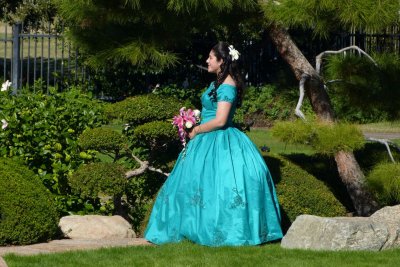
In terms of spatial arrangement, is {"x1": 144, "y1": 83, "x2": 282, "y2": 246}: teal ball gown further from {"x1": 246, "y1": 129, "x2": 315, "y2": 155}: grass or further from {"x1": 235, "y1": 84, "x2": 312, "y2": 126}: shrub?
{"x1": 235, "y1": 84, "x2": 312, "y2": 126}: shrub

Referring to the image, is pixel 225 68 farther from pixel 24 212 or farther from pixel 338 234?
pixel 24 212

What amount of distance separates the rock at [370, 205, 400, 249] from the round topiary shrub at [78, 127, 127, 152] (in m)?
2.27

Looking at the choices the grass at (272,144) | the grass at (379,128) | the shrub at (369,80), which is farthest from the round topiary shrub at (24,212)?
the grass at (379,128)

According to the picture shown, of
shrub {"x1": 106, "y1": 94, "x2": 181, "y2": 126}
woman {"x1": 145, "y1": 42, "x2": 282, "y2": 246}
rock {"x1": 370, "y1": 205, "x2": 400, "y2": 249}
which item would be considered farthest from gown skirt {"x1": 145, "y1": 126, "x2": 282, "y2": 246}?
shrub {"x1": 106, "y1": 94, "x2": 181, "y2": 126}

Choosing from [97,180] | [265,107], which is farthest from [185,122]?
[265,107]

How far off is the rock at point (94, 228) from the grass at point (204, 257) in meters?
0.59

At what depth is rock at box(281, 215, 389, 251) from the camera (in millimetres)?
6660

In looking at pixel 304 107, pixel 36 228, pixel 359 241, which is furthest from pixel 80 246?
pixel 304 107

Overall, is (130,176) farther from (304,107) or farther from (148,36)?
(304,107)

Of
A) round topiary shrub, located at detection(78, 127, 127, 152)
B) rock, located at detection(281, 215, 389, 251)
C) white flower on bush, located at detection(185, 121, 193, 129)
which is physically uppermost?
white flower on bush, located at detection(185, 121, 193, 129)

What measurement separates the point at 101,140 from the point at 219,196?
1444 millimetres

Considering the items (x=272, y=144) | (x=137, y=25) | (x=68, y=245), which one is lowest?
(x=272, y=144)

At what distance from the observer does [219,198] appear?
7.01 m

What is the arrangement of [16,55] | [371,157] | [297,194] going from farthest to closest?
[16,55]
[371,157]
[297,194]
